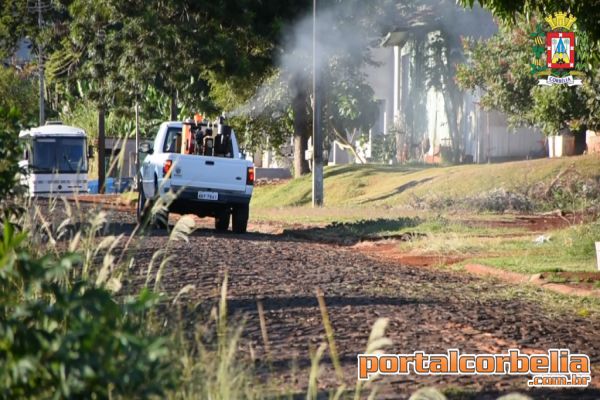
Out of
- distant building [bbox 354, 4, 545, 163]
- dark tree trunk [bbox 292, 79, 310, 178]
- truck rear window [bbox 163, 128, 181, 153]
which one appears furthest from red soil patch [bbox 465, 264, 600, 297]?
distant building [bbox 354, 4, 545, 163]

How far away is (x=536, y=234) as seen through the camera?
23188 millimetres

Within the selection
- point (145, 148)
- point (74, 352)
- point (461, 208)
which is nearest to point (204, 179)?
point (145, 148)

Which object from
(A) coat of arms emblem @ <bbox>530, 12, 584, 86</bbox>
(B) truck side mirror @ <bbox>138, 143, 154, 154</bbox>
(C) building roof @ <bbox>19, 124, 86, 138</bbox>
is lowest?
(B) truck side mirror @ <bbox>138, 143, 154, 154</bbox>

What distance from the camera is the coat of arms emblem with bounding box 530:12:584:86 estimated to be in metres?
29.1

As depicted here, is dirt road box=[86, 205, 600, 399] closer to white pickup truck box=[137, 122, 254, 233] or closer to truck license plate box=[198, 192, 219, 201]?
white pickup truck box=[137, 122, 254, 233]

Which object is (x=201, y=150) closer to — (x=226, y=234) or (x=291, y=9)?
(x=226, y=234)

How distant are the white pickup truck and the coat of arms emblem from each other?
7.70m

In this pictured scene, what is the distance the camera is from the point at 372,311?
1222cm

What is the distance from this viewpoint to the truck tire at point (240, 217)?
25.9 meters

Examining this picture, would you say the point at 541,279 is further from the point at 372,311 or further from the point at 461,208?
the point at 461,208

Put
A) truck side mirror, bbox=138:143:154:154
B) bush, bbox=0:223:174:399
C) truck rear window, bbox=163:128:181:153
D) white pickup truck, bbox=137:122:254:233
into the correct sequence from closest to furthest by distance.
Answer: bush, bbox=0:223:174:399 < white pickup truck, bbox=137:122:254:233 < truck side mirror, bbox=138:143:154:154 < truck rear window, bbox=163:128:181:153

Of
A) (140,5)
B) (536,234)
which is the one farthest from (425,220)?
(140,5)

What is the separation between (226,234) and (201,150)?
7.37 ft

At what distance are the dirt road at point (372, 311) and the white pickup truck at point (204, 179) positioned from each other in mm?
5661
